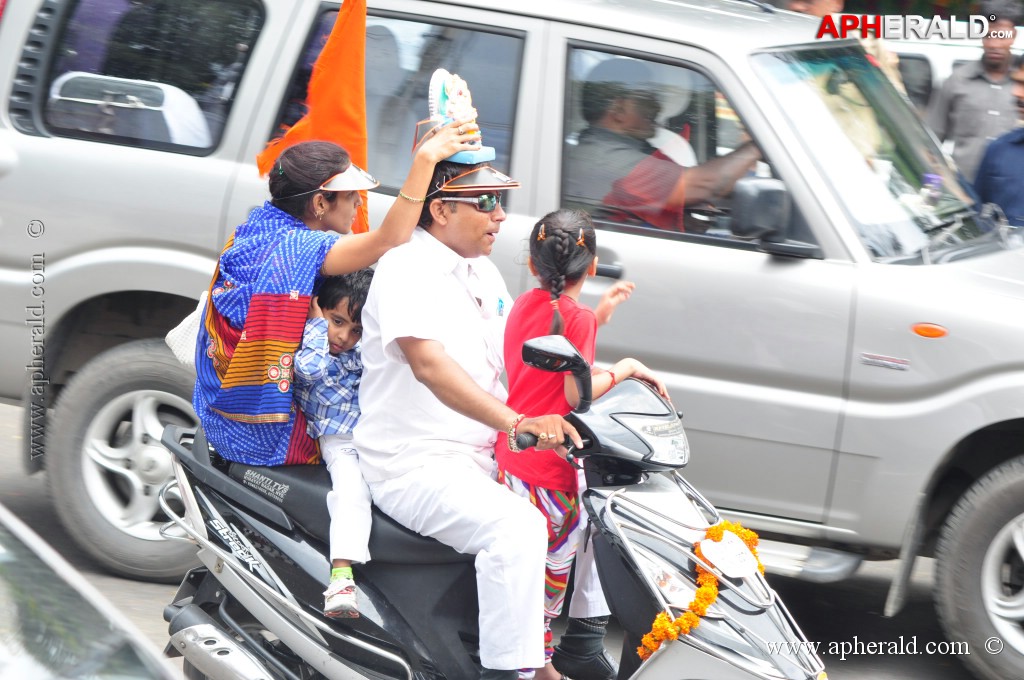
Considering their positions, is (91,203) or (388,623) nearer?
(388,623)

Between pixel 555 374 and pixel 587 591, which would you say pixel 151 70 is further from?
pixel 587 591

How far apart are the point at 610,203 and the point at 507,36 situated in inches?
26.5

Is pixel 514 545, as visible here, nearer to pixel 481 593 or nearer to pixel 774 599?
pixel 481 593

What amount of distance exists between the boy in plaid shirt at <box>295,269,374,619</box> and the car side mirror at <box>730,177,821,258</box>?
1.49 metres

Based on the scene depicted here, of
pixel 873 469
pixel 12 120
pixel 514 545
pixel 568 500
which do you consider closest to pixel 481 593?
pixel 514 545

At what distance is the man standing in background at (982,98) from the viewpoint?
6.44 metres

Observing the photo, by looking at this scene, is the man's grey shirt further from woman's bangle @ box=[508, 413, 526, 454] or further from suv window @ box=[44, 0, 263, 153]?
woman's bangle @ box=[508, 413, 526, 454]

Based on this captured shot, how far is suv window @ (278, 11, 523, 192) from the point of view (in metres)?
4.46

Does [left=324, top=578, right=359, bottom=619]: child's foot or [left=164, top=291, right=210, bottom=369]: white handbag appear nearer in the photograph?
[left=324, top=578, right=359, bottom=619]: child's foot

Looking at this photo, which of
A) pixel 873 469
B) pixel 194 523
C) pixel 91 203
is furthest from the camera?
pixel 91 203

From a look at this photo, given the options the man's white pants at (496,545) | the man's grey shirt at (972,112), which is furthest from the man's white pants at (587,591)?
the man's grey shirt at (972,112)

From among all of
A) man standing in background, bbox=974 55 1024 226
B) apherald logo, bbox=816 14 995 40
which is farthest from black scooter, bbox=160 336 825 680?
man standing in background, bbox=974 55 1024 226

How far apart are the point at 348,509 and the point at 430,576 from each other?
0.26 meters

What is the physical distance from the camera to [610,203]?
439cm
